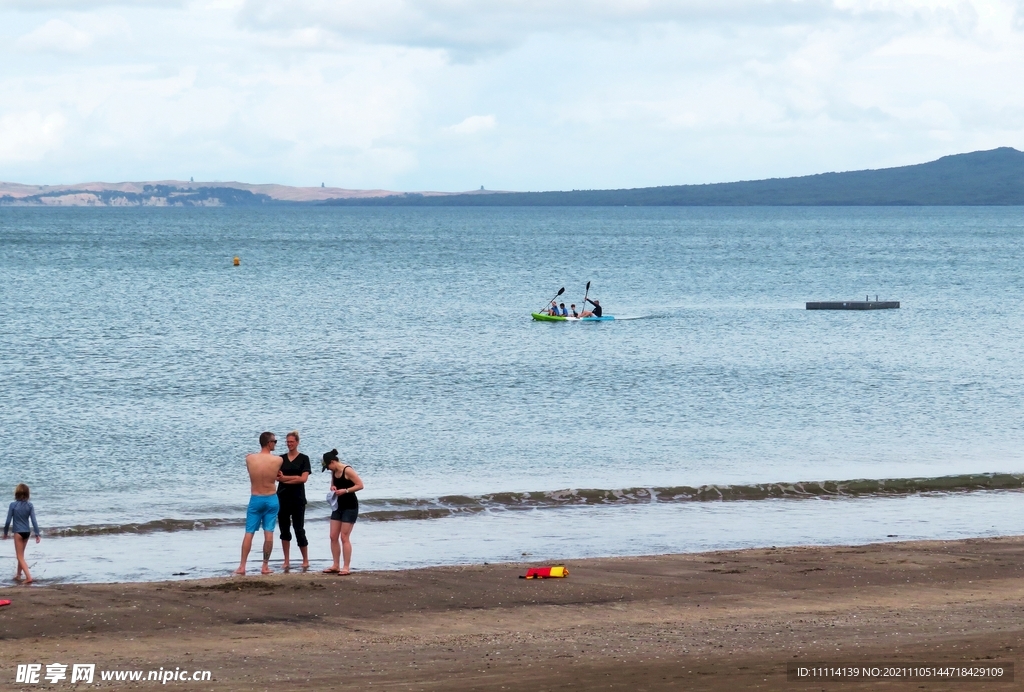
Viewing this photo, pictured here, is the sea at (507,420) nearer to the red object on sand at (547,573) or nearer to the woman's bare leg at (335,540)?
the woman's bare leg at (335,540)

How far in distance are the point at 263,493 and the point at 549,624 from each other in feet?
13.8

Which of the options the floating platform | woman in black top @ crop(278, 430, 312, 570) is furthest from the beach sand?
the floating platform

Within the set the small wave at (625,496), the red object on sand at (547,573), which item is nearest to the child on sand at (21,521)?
the small wave at (625,496)

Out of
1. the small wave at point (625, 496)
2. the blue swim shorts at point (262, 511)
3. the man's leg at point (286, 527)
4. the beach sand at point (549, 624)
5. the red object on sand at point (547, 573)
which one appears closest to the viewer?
the beach sand at point (549, 624)

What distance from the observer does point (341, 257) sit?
371ft

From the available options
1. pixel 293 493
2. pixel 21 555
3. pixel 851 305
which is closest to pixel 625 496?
pixel 293 493

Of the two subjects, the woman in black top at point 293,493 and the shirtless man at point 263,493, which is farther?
the woman in black top at point 293,493

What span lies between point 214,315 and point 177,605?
4563cm

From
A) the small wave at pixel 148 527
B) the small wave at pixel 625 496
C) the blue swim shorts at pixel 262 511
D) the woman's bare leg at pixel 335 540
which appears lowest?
the small wave at pixel 625 496

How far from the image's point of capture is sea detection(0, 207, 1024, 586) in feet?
60.1

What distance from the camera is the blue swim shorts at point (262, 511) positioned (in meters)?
14.5

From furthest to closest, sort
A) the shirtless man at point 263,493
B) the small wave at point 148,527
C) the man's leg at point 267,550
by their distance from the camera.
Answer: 1. the small wave at point 148,527
2. the man's leg at point 267,550
3. the shirtless man at point 263,493

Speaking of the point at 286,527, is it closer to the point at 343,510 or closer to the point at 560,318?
the point at 343,510

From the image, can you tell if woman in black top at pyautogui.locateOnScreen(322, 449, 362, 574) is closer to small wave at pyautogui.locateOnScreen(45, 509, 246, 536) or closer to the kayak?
small wave at pyautogui.locateOnScreen(45, 509, 246, 536)
